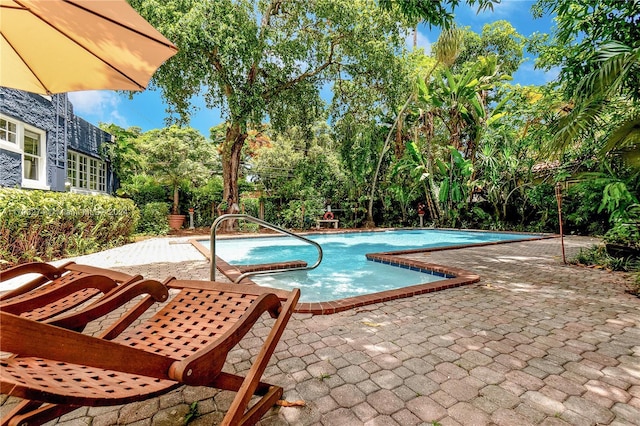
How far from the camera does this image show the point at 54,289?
1.95 m

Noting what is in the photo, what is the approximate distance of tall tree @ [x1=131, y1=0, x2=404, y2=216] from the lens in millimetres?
8695

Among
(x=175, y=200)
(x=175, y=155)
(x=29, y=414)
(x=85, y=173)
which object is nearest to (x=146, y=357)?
(x=29, y=414)

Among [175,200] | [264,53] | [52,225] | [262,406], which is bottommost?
[262,406]

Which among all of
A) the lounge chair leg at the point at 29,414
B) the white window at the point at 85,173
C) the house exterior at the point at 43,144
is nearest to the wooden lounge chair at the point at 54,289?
the lounge chair leg at the point at 29,414

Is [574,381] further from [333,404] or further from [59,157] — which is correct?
[59,157]

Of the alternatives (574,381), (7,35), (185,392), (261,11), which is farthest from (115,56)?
(261,11)

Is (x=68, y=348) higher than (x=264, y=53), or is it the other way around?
(x=264, y=53)

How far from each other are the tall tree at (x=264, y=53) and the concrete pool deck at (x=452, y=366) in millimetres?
8933

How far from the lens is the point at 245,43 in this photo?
9.11 meters

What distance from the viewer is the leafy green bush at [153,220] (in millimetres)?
11711

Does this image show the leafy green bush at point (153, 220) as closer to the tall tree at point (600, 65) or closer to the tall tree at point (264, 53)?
the tall tree at point (264, 53)

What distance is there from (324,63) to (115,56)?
34.6 feet

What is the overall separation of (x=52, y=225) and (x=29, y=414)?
6.28 m

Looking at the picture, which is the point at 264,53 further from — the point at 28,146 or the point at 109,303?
the point at 109,303
